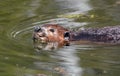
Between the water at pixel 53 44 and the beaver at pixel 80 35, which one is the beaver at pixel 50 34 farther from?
the water at pixel 53 44

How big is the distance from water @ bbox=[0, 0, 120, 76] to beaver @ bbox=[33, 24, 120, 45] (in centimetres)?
23

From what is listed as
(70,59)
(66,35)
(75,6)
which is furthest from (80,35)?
(75,6)

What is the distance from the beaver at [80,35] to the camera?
10.4 meters

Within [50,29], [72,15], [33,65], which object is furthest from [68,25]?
[33,65]

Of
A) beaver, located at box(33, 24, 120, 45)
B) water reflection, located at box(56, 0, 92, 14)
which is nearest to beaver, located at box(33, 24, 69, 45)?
beaver, located at box(33, 24, 120, 45)

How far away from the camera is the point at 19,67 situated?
8.18 m

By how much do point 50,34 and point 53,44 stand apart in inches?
9.4

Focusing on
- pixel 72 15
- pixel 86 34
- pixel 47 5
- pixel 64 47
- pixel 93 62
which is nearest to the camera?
pixel 93 62

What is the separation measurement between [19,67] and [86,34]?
3.13 m

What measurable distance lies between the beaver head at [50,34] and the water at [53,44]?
19cm

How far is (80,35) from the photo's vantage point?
10930mm

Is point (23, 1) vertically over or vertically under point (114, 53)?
over

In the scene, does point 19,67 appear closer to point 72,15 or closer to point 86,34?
point 86,34

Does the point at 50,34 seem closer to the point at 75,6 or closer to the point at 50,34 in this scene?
the point at 50,34
